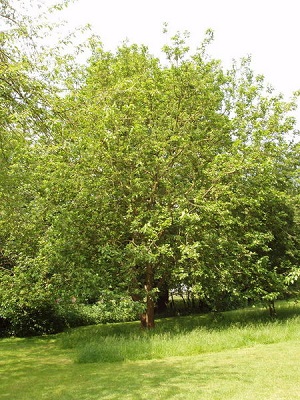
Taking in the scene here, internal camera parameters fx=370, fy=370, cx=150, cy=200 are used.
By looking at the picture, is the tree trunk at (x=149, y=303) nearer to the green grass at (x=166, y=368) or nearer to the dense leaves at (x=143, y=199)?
the dense leaves at (x=143, y=199)

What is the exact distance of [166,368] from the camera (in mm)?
8688

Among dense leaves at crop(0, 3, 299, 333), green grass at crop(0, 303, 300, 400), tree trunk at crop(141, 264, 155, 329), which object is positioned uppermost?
dense leaves at crop(0, 3, 299, 333)

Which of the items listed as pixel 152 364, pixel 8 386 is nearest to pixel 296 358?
pixel 152 364

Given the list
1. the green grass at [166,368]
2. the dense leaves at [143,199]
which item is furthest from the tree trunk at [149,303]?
the green grass at [166,368]

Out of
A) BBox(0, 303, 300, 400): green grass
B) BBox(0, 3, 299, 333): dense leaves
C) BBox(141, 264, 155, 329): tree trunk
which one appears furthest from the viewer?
BBox(141, 264, 155, 329): tree trunk

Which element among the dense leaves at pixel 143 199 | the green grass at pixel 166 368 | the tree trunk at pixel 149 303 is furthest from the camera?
the tree trunk at pixel 149 303

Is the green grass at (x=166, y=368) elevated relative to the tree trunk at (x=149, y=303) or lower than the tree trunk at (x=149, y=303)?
lower

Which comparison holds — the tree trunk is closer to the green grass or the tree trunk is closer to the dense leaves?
the dense leaves

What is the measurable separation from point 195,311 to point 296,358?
16.9 meters

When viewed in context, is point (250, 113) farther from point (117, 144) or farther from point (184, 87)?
point (117, 144)

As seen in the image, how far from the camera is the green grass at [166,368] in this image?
664 cm

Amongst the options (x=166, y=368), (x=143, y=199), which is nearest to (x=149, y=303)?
(x=143, y=199)

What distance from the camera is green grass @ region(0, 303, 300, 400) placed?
664 cm

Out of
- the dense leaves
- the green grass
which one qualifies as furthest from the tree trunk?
the green grass
